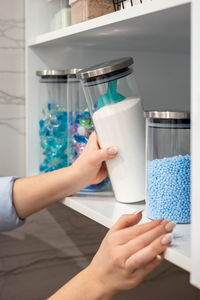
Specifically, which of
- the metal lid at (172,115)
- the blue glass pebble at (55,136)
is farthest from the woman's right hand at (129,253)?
the blue glass pebble at (55,136)

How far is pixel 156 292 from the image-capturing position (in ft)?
4.50

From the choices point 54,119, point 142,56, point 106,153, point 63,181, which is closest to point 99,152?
point 106,153

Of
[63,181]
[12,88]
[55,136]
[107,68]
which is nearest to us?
[107,68]

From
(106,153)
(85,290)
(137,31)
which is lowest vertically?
(85,290)

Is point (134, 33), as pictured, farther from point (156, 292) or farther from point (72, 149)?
→ point (156, 292)

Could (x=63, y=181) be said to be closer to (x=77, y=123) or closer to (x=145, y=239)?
(x=77, y=123)

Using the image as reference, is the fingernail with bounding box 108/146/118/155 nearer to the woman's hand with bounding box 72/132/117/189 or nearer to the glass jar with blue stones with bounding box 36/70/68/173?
the woman's hand with bounding box 72/132/117/189

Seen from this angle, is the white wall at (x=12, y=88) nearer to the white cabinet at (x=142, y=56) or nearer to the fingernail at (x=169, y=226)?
the white cabinet at (x=142, y=56)

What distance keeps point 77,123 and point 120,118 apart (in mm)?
196

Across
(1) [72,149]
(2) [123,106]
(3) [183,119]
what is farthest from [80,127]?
(3) [183,119]

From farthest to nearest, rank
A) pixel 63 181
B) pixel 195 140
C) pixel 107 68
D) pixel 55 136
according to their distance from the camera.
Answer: pixel 55 136
pixel 63 181
pixel 107 68
pixel 195 140

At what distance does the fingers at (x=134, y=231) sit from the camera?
602 millimetres

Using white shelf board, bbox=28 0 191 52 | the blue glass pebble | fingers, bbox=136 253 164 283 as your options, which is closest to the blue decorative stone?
fingers, bbox=136 253 164 283

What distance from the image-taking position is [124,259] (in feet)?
1.97
